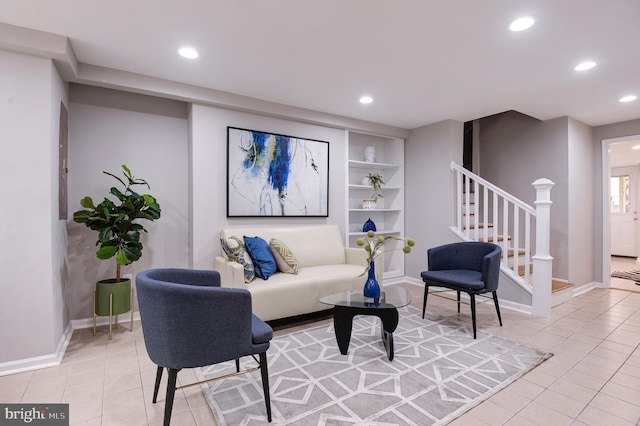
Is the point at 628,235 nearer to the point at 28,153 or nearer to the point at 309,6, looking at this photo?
the point at 309,6

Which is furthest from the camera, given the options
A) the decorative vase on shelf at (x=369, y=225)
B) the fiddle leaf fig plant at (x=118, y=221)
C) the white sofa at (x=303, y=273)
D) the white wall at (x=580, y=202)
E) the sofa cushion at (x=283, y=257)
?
the decorative vase on shelf at (x=369, y=225)

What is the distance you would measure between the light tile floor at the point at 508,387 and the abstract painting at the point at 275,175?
1.52 metres

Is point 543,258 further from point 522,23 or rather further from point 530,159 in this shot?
point 522,23

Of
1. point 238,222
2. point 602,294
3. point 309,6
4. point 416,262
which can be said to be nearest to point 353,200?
point 416,262

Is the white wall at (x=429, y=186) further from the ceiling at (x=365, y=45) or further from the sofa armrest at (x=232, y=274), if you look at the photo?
the sofa armrest at (x=232, y=274)

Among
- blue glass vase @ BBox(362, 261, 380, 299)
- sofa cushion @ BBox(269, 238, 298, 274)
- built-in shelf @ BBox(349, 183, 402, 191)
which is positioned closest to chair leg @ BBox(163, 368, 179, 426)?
blue glass vase @ BBox(362, 261, 380, 299)

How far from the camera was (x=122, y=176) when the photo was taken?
333 centimetres

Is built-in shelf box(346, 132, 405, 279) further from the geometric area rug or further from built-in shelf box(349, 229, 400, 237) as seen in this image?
the geometric area rug

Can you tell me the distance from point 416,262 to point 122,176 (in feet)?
13.4

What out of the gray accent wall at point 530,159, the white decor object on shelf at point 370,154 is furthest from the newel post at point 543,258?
the white decor object on shelf at point 370,154

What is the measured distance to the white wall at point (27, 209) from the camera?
90.8 inches

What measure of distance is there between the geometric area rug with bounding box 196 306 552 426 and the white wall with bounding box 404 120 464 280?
1.91 metres

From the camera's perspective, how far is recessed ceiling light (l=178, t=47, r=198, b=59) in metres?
2.60

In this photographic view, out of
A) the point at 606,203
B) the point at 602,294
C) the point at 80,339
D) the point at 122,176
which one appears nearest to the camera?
the point at 80,339
